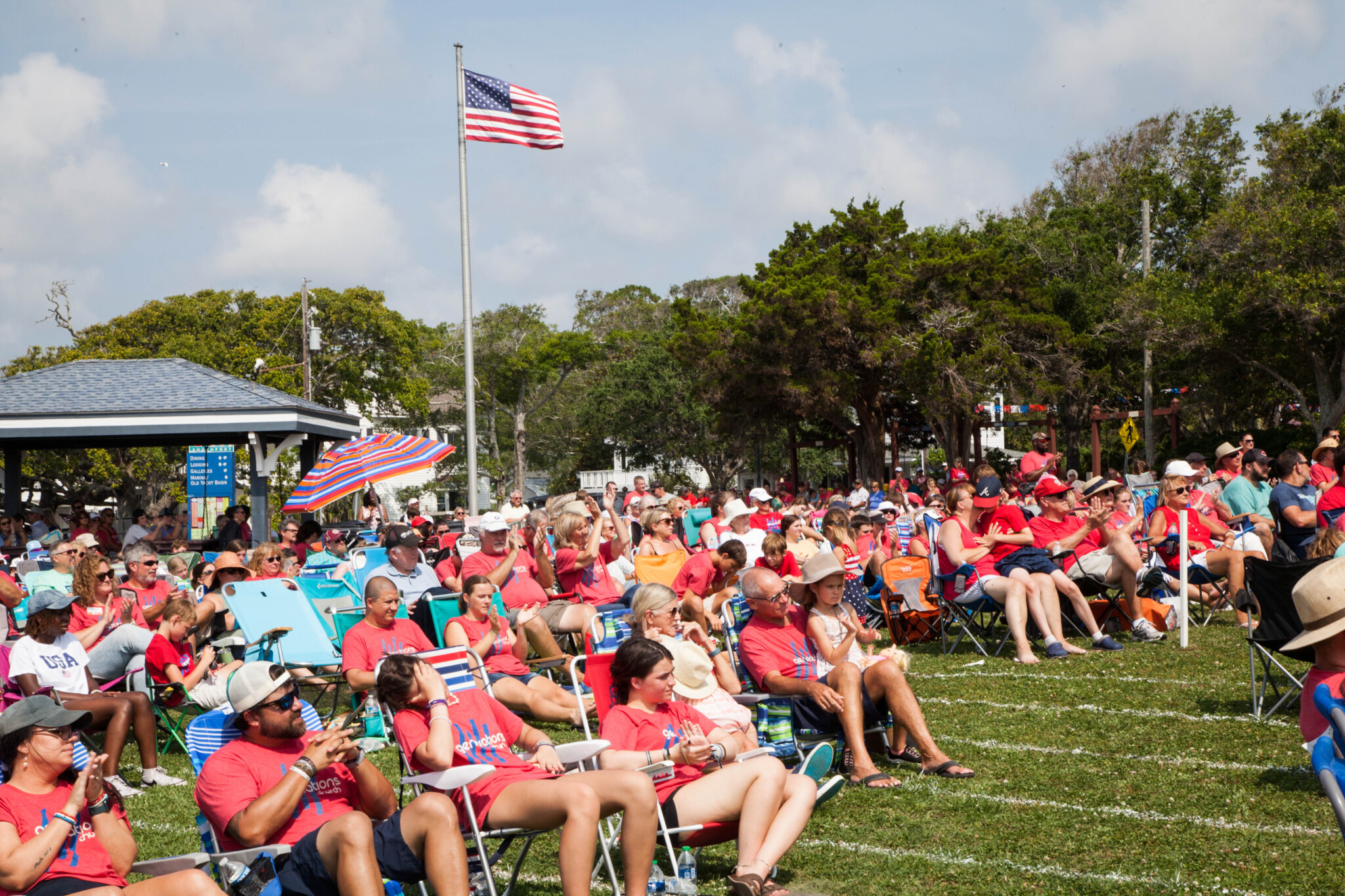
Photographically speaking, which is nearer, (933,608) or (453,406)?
(933,608)

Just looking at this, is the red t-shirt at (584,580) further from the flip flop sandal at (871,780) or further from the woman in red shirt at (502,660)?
the flip flop sandal at (871,780)

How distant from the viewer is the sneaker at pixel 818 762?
4.69m

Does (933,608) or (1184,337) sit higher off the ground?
(1184,337)

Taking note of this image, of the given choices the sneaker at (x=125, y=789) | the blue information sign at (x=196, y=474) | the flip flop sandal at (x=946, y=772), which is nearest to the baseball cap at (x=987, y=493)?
the flip flop sandal at (x=946, y=772)

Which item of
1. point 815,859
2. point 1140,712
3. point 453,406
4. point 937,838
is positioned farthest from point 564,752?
point 453,406

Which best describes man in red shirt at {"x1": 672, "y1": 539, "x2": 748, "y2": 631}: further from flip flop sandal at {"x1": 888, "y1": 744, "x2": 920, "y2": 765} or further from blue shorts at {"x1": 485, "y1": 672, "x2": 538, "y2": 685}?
flip flop sandal at {"x1": 888, "y1": 744, "x2": 920, "y2": 765}

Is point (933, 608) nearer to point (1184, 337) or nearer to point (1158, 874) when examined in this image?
point (1158, 874)

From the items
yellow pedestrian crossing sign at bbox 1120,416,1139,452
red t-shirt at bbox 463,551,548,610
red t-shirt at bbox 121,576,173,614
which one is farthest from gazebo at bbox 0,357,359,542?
yellow pedestrian crossing sign at bbox 1120,416,1139,452

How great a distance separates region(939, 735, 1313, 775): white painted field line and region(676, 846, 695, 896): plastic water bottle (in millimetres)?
2458

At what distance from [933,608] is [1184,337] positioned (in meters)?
19.2

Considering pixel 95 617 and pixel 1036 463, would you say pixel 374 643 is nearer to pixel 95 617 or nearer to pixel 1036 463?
pixel 95 617

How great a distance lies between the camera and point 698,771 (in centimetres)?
455

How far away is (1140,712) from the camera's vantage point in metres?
6.69

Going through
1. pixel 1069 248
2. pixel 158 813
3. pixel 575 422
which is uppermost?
pixel 1069 248
